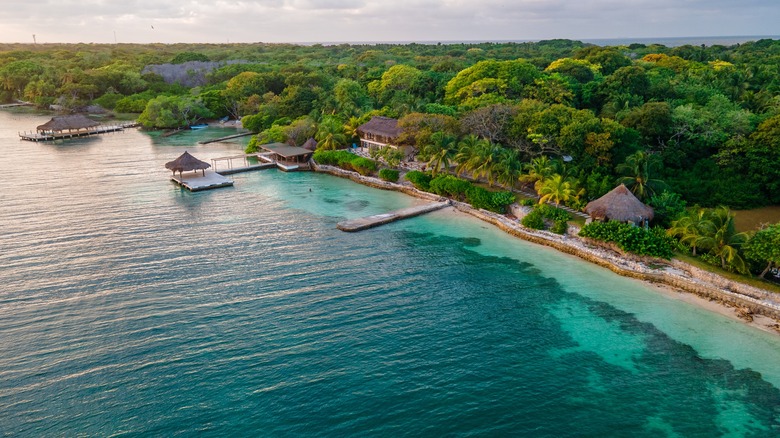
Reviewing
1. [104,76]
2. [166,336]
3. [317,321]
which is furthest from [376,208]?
[104,76]

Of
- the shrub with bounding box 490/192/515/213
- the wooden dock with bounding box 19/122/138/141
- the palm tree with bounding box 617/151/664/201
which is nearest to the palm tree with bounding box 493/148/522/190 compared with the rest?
the shrub with bounding box 490/192/515/213

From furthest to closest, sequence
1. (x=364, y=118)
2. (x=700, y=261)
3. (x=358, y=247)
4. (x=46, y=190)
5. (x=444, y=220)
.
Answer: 1. (x=364, y=118)
2. (x=46, y=190)
3. (x=444, y=220)
4. (x=358, y=247)
5. (x=700, y=261)

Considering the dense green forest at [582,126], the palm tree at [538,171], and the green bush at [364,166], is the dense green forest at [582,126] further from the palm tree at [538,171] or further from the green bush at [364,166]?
the green bush at [364,166]

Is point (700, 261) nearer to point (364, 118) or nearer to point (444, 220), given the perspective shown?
point (444, 220)

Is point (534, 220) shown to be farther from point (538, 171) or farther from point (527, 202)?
point (538, 171)

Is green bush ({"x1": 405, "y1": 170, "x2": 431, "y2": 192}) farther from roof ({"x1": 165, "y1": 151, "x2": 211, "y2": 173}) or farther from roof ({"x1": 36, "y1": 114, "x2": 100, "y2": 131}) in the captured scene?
roof ({"x1": 36, "y1": 114, "x2": 100, "y2": 131})

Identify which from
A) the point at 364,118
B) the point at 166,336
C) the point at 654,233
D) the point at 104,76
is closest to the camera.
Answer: the point at 166,336
